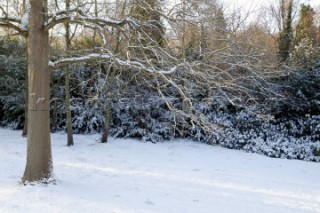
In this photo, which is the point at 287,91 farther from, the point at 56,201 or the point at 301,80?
the point at 56,201

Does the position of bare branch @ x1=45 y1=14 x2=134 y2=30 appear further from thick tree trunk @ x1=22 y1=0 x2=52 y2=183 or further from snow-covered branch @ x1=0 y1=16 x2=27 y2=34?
snow-covered branch @ x1=0 y1=16 x2=27 y2=34

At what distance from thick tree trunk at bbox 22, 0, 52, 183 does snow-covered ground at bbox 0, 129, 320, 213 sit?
1.18ft

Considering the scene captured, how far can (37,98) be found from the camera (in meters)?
4.84

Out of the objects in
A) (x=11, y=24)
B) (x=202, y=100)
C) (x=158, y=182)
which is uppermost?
(x=11, y=24)

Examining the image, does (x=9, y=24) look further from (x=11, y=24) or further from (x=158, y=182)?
(x=158, y=182)

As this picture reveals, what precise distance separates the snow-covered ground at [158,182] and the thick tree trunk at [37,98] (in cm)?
36

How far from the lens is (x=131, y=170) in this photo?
6547mm

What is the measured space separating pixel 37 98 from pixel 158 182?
278 cm

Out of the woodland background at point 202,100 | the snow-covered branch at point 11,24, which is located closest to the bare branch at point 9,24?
the snow-covered branch at point 11,24

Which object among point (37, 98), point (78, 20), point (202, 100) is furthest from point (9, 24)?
point (202, 100)

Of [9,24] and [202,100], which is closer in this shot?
[9,24]

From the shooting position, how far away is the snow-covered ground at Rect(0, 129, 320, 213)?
4.38 m

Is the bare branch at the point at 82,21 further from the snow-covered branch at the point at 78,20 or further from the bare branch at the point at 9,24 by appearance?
the bare branch at the point at 9,24

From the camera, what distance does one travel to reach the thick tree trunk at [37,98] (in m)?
4.85
